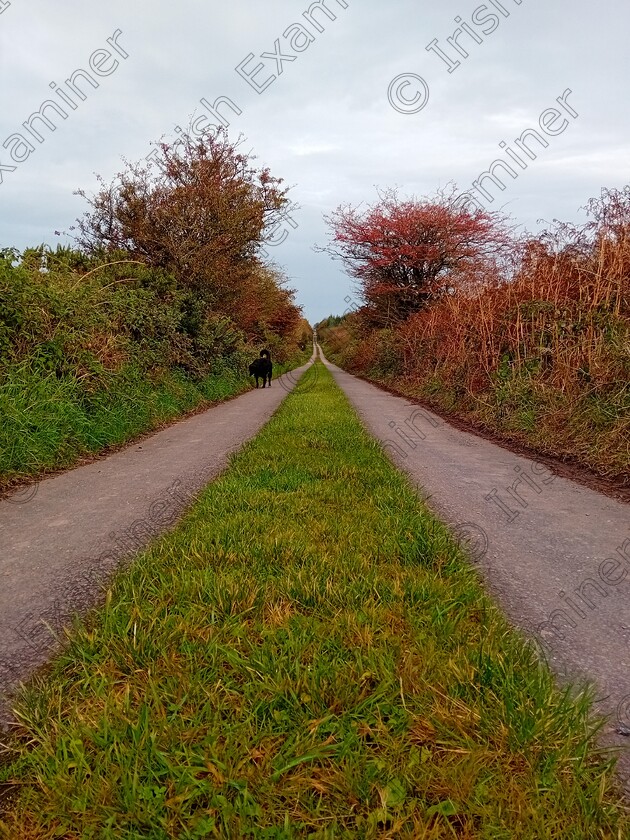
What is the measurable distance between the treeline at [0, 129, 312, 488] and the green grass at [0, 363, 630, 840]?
3394 millimetres

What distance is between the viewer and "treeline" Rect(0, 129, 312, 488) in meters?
5.32

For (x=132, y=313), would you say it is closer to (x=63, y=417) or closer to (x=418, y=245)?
(x=63, y=417)

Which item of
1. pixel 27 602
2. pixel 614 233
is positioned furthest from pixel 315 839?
pixel 614 233

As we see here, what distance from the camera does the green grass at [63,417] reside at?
457 centimetres

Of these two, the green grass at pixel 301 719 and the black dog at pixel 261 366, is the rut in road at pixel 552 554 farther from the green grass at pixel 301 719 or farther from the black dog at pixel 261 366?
the black dog at pixel 261 366

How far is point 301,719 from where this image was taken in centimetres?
137

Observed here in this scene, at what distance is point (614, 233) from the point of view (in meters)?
6.59

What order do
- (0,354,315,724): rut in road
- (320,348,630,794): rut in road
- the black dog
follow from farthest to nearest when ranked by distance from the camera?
1. the black dog
2. (0,354,315,724): rut in road
3. (320,348,630,794): rut in road

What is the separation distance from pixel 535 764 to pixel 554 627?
0.95 meters

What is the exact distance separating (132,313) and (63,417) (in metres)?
3.42

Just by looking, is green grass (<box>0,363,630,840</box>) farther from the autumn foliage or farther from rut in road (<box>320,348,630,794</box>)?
the autumn foliage

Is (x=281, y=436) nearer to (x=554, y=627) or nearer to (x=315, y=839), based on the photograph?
(x=554, y=627)

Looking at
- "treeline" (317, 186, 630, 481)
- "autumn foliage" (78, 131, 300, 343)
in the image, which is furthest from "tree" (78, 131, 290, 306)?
"treeline" (317, 186, 630, 481)

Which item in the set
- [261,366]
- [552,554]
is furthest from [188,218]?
[552,554]
